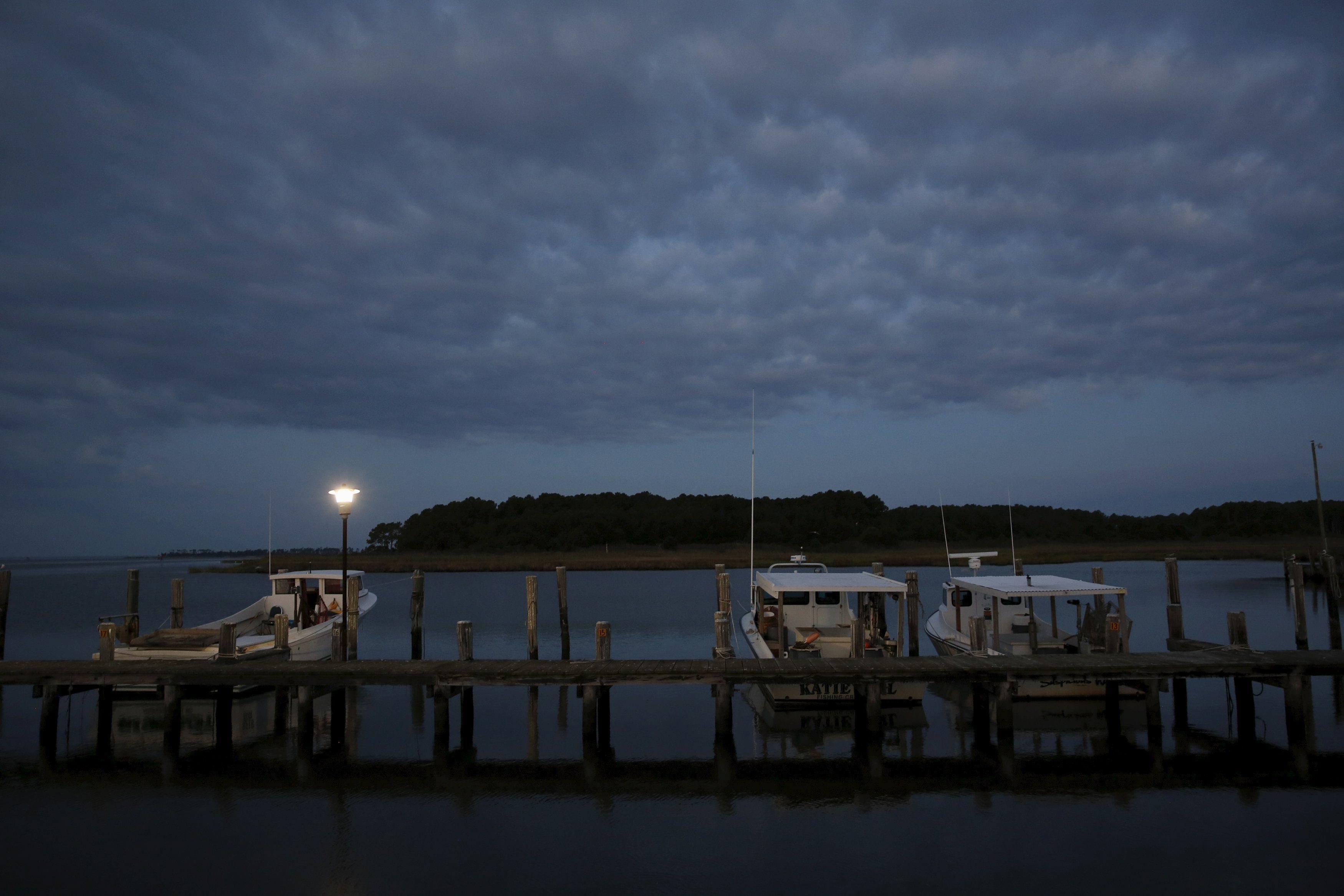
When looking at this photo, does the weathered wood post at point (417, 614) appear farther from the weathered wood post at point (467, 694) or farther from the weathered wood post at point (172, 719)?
the weathered wood post at point (172, 719)

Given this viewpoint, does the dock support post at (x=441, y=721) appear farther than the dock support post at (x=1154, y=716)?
No

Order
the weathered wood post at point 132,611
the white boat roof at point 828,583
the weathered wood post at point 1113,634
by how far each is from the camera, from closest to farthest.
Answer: the weathered wood post at point 1113,634
the white boat roof at point 828,583
the weathered wood post at point 132,611

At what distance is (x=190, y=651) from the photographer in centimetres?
1900

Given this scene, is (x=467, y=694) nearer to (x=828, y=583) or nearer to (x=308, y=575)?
(x=828, y=583)

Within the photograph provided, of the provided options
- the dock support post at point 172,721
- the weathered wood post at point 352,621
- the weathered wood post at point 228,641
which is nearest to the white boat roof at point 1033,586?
the weathered wood post at point 352,621

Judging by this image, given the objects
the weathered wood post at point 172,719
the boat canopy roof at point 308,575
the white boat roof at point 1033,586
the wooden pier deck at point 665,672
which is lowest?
the weathered wood post at point 172,719

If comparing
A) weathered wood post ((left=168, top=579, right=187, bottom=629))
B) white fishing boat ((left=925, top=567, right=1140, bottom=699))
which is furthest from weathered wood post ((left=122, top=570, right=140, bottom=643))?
white fishing boat ((left=925, top=567, right=1140, bottom=699))

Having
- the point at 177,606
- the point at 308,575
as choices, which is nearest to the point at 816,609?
the point at 308,575

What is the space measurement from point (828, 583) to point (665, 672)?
6244 mm

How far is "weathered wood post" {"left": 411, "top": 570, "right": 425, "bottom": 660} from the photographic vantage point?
22016 millimetres

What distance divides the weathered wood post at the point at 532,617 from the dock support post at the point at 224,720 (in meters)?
6.61

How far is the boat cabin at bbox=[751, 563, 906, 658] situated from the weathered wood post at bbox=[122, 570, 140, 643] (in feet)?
51.7

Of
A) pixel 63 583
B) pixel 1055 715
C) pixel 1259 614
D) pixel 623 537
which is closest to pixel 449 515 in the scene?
pixel 623 537

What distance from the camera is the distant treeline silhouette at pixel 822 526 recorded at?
4240 inches
